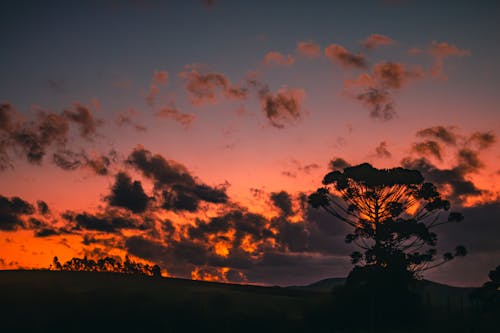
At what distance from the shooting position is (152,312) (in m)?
55.1

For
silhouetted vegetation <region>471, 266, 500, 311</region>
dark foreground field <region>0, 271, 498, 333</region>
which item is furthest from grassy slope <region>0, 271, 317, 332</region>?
silhouetted vegetation <region>471, 266, 500, 311</region>

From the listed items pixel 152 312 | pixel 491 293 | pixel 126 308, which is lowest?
pixel 152 312

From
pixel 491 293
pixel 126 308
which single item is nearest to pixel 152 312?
pixel 126 308

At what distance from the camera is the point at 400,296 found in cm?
5156

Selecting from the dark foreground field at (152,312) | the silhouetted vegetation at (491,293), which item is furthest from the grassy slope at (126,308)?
the silhouetted vegetation at (491,293)

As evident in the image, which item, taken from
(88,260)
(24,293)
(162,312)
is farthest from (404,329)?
(88,260)

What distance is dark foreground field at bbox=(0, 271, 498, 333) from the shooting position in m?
49.2

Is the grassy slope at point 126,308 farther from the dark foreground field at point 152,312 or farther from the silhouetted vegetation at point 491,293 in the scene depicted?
the silhouetted vegetation at point 491,293

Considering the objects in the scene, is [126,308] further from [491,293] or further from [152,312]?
[491,293]

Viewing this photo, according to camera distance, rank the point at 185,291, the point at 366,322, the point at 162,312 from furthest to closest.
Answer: the point at 185,291 < the point at 162,312 < the point at 366,322

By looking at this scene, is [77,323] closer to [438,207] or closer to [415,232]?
[415,232]

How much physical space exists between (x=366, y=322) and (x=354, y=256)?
8.22 metres

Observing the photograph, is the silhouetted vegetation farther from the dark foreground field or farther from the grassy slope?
the grassy slope

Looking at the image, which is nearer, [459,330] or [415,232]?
[459,330]
